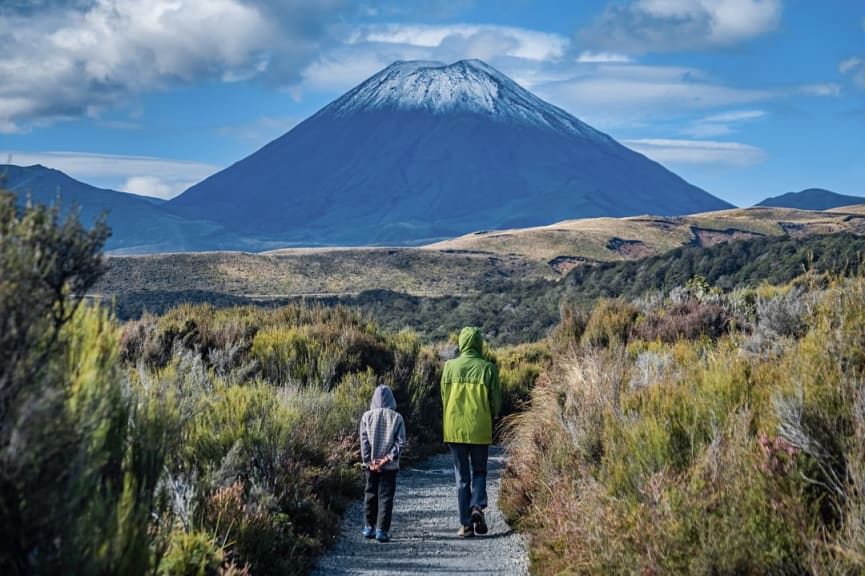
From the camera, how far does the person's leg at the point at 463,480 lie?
7.84 metres

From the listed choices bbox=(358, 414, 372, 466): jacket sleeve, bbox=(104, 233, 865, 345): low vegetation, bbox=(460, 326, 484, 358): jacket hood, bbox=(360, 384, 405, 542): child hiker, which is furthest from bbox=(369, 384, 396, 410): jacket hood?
bbox=(104, 233, 865, 345): low vegetation

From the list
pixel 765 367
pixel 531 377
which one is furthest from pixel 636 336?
pixel 765 367

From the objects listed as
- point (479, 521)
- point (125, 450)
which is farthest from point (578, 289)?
point (125, 450)

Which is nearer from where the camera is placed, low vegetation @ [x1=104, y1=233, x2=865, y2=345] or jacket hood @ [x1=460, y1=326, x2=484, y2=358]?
jacket hood @ [x1=460, y1=326, x2=484, y2=358]

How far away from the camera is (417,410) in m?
13.3

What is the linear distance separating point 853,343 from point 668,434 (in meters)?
1.29

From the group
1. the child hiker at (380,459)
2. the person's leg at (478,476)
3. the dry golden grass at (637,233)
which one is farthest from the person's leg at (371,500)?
the dry golden grass at (637,233)

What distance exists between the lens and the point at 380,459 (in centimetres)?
774

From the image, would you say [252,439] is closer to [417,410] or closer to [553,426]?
[553,426]

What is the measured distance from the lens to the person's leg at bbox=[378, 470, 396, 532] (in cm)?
766

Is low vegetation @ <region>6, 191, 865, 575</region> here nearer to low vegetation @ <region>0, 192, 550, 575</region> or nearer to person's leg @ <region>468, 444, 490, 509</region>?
low vegetation @ <region>0, 192, 550, 575</region>

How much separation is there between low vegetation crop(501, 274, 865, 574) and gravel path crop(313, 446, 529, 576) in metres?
0.33

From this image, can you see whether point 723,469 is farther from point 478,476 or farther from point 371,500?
point 371,500

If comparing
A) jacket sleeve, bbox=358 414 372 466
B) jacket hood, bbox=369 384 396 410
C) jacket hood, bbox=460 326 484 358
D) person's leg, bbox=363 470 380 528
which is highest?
jacket hood, bbox=460 326 484 358
